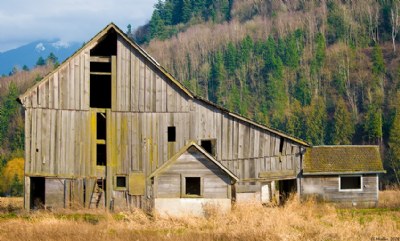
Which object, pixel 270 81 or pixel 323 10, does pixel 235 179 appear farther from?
pixel 323 10

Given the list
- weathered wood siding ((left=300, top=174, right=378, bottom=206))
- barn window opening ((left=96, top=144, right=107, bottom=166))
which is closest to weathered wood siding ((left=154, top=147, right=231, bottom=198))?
barn window opening ((left=96, top=144, right=107, bottom=166))

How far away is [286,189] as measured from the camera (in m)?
39.0

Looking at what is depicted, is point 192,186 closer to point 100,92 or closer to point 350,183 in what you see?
point 100,92

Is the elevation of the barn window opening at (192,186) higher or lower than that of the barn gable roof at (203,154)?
lower

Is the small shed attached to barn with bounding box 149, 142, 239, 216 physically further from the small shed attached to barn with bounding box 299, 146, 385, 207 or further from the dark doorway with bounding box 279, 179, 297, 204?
the small shed attached to barn with bounding box 299, 146, 385, 207

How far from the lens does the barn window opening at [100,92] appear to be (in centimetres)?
3738

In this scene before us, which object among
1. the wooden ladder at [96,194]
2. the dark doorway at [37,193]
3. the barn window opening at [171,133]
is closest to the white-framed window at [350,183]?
the barn window opening at [171,133]

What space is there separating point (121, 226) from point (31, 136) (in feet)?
33.9

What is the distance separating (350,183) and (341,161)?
6.30ft

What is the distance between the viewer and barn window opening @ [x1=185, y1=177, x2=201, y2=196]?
28.8 m

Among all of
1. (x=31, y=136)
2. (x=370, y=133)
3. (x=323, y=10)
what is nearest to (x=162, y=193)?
(x=31, y=136)

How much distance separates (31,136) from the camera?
1286 inches

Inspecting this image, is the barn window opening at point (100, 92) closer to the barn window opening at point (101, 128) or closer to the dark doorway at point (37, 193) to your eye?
the barn window opening at point (101, 128)

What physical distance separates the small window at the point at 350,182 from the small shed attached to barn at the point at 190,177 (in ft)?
39.3
